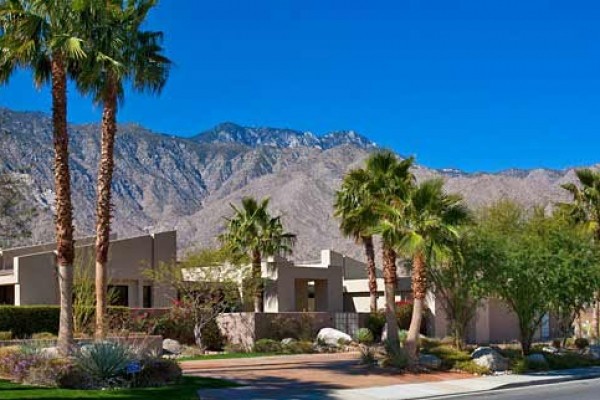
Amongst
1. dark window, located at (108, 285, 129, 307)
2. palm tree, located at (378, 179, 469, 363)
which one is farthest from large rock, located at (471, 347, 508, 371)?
dark window, located at (108, 285, 129, 307)

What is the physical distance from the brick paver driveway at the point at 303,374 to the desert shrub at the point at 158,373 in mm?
2336

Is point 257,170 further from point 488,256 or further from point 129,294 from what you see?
point 488,256

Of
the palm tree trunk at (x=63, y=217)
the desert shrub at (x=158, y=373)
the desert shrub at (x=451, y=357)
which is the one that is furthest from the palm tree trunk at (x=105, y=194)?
the desert shrub at (x=451, y=357)

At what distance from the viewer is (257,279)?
A: 41.5 meters

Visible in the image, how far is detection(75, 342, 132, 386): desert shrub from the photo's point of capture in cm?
2184

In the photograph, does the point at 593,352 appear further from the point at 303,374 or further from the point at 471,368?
the point at 303,374

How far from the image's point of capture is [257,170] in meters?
186

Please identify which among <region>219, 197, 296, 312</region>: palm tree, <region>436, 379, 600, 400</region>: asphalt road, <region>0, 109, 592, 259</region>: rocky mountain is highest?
<region>0, 109, 592, 259</region>: rocky mountain

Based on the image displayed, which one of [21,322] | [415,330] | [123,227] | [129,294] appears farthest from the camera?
[123,227]

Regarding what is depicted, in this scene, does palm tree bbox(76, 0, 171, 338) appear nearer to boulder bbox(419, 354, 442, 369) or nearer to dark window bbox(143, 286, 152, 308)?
boulder bbox(419, 354, 442, 369)

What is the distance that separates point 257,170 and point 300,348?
489 feet

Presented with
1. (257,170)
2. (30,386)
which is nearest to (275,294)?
(30,386)

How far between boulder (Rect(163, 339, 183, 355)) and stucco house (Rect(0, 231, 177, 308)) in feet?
17.0

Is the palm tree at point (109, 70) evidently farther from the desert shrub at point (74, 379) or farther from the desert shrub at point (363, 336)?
the desert shrub at point (363, 336)
